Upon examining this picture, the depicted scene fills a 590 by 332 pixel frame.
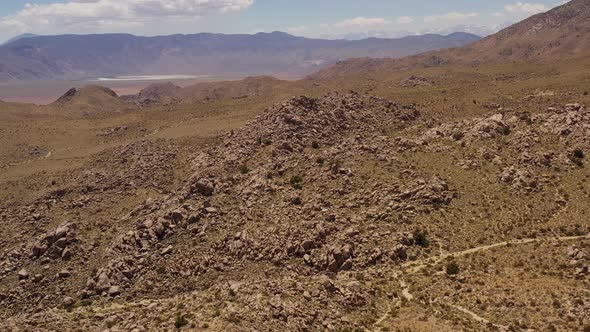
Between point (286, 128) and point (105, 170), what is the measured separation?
35.4 meters

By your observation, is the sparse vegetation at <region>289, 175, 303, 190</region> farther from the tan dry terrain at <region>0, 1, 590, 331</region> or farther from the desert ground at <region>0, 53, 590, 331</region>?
the tan dry terrain at <region>0, 1, 590, 331</region>

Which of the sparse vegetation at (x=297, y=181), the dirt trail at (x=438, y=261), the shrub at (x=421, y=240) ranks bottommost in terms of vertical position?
the dirt trail at (x=438, y=261)

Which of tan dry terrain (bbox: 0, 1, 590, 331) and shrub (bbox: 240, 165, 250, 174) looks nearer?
tan dry terrain (bbox: 0, 1, 590, 331)

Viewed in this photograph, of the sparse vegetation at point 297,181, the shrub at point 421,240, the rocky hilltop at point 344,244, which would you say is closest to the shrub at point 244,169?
the rocky hilltop at point 344,244

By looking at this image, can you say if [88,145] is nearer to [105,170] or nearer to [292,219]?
[105,170]

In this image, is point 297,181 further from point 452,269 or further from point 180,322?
point 180,322

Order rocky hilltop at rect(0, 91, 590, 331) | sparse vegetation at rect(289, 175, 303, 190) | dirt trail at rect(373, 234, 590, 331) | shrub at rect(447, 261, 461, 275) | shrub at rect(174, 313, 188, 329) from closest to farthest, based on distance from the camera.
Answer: shrub at rect(174, 313, 188, 329) < rocky hilltop at rect(0, 91, 590, 331) < dirt trail at rect(373, 234, 590, 331) < shrub at rect(447, 261, 461, 275) < sparse vegetation at rect(289, 175, 303, 190)

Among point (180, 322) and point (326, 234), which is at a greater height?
point (326, 234)

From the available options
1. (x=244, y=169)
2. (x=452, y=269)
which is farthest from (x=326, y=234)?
(x=244, y=169)

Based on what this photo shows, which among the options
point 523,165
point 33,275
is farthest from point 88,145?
point 523,165

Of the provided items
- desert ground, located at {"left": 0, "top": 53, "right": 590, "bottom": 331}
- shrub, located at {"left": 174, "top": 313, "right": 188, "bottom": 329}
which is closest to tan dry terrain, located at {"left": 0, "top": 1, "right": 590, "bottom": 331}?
shrub, located at {"left": 174, "top": 313, "right": 188, "bottom": 329}

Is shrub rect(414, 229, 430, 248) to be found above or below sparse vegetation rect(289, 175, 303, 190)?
below

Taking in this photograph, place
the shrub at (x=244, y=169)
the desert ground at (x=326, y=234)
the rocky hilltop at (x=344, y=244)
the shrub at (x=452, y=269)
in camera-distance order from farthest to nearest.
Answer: the shrub at (x=244, y=169), the shrub at (x=452, y=269), the desert ground at (x=326, y=234), the rocky hilltop at (x=344, y=244)

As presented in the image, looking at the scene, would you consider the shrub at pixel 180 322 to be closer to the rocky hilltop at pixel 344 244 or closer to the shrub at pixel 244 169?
the rocky hilltop at pixel 344 244
